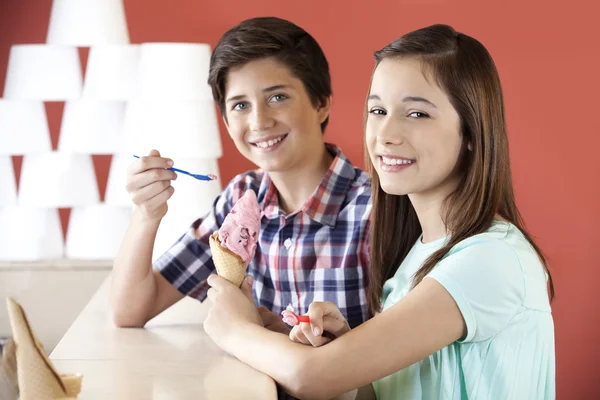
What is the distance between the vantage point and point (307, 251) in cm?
177

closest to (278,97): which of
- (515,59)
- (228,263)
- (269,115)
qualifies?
(269,115)

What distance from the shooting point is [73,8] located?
8.70 feet

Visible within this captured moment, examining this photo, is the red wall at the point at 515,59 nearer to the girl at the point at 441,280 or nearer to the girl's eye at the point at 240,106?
the girl's eye at the point at 240,106

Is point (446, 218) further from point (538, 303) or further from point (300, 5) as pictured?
point (300, 5)

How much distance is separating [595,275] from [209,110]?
170 cm

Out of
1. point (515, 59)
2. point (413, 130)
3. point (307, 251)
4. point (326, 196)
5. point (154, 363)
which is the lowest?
point (154, 363)

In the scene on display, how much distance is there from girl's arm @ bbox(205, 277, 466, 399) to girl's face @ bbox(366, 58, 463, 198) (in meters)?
0.20

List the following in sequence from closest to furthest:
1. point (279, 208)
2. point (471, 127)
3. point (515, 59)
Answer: point (471, 127)
point (279, 208)
point (515, 59)

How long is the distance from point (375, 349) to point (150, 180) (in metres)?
0.61

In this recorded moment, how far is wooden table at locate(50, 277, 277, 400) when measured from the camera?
4.14 feet

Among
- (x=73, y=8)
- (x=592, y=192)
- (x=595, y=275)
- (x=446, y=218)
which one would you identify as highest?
(x=73, y=8)

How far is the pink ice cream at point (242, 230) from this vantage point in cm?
154

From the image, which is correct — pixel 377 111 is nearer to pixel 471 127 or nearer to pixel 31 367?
pixel 471 127

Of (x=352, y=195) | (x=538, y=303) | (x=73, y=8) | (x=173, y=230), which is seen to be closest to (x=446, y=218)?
(x=538, y=303)
